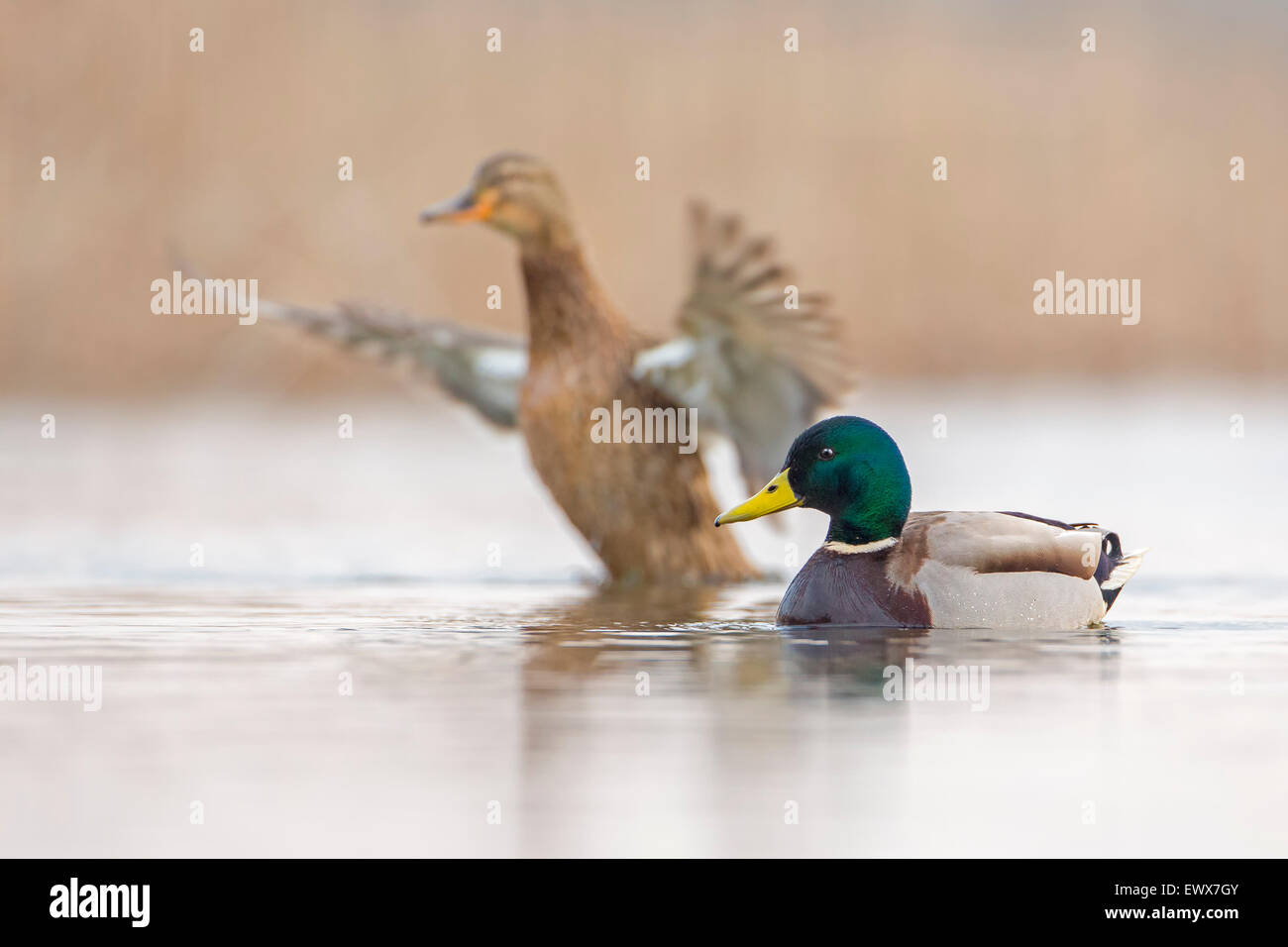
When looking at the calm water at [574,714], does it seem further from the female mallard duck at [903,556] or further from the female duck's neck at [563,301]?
the female duck's neck at [563,301]

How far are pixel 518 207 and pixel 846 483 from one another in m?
2.69

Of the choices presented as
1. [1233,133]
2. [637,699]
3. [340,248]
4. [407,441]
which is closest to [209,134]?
[340,248]

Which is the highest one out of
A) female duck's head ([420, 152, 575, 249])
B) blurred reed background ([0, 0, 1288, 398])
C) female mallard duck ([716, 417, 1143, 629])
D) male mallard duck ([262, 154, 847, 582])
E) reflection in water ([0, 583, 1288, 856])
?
blurred reed background ([0, 0, 1288, 398])

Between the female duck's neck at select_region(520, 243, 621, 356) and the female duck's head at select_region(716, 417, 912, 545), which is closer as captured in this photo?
the female duck's head at select_region(716, 417, 912, 545)

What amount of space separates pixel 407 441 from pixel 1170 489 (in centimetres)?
661

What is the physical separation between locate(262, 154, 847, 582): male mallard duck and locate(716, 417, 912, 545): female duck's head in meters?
1.67

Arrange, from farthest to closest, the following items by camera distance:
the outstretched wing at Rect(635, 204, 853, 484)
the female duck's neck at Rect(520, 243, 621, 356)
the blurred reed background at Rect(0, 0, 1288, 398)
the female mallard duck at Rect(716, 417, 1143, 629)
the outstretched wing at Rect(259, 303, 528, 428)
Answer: the blurred reed background at Rect(0, 0, 1288, 398) → the outstretched wing at Rect(259, 303, 528, 428) → the female duck's neck at Rect(520, 243, 621, 356) → the outstretched wing at Rect(635, 204, 853, 484) → the female mallard duck at Rect(716, 417, 1143, 629)

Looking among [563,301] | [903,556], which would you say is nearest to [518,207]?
[563,301]

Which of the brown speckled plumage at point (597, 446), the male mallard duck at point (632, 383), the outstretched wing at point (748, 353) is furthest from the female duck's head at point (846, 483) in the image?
the brown speckled plumage at point (597, 446)

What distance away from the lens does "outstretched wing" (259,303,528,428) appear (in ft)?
33.2

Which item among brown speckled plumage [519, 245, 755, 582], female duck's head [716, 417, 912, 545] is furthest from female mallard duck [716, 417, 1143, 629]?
brown speckled plumage [519, 245, 755, 582]

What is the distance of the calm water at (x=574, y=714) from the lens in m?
4.16

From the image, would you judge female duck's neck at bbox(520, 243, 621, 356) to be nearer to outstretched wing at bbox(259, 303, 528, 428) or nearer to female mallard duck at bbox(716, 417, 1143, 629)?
outstretched wing at bbox(259, 303, 528, 428)

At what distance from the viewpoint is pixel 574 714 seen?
17.4 ft
